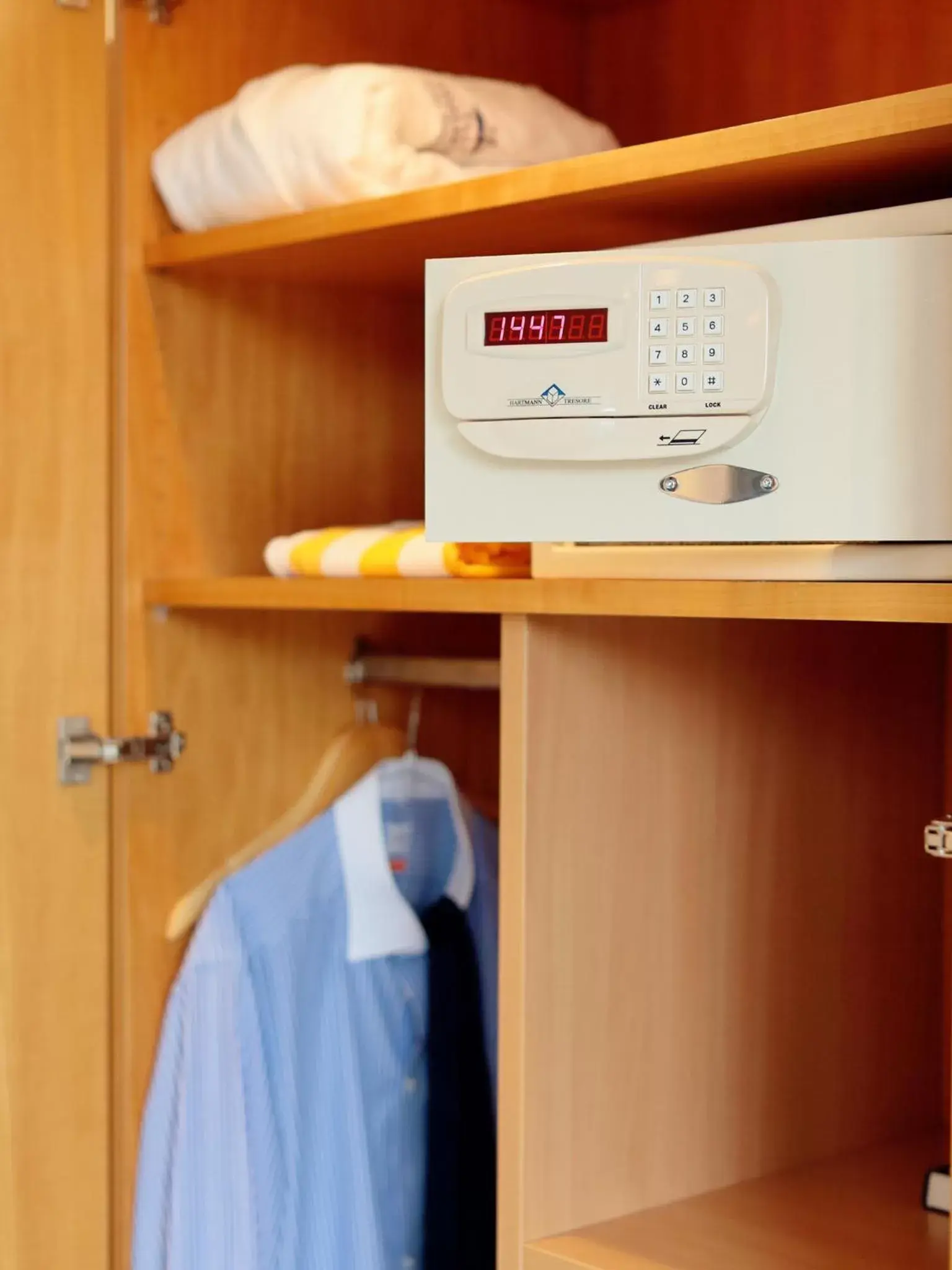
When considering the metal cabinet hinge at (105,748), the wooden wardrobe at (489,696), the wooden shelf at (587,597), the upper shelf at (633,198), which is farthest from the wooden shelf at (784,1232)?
the upper shelf at (633,198)

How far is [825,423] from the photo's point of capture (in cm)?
90

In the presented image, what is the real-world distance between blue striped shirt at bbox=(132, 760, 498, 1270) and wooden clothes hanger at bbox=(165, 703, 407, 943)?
0.06 m

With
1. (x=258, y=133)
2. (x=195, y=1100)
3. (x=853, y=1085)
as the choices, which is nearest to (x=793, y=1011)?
(x=853, y=1085)

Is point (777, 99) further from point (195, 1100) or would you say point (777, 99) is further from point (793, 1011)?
point (195, 1100)

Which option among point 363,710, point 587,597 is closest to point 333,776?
point 363,710

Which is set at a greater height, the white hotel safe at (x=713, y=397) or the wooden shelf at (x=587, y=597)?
the white hotel safe at (x=713, y=397)

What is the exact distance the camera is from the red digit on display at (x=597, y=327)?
945 mm

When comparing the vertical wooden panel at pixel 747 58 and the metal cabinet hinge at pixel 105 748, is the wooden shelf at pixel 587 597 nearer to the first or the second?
the metal cabinet hinge at pixel 105 748

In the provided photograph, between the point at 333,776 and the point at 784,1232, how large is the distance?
627 mm

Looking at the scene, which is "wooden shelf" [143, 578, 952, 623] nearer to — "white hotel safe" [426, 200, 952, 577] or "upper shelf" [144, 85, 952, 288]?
"white hotel safe" [426, 200, 952, 577]

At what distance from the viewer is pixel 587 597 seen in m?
1.07

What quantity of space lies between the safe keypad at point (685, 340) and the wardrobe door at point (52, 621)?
0.66 metres

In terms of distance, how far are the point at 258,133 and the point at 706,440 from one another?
0.58 meters

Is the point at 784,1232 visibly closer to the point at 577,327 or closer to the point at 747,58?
the point at 577,327
